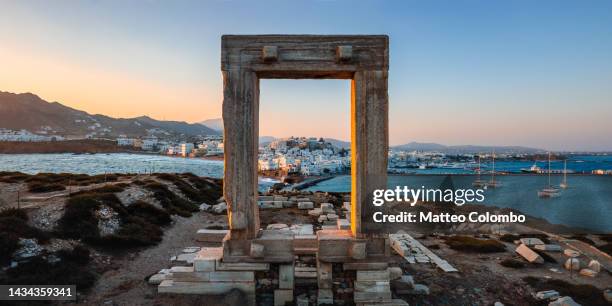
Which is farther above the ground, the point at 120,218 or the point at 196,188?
the point at 120,218

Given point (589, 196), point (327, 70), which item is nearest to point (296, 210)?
point (327, 70)

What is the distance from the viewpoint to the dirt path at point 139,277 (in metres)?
7.32

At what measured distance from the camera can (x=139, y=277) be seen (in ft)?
29.4

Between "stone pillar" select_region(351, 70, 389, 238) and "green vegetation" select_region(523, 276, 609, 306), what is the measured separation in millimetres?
6122

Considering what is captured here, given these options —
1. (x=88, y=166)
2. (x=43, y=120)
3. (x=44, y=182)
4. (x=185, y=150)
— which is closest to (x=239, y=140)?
(x=44, y=182)

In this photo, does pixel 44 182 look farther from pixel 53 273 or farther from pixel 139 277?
pixel 139 277

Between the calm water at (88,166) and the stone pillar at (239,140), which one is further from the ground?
the stone pillar at (239,140)

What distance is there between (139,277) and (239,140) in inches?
207

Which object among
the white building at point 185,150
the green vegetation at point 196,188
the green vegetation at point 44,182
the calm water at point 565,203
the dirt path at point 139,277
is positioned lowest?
the calm water at point 565,203

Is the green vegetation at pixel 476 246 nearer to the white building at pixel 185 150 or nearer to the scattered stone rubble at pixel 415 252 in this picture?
the scattered stone rubble at pixel 415 252

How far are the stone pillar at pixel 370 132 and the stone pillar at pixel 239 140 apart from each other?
88.1 inches

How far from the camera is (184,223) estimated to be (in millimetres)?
16047

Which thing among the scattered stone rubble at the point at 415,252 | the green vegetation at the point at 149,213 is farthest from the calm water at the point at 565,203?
the green vegetation at the point at 149,213

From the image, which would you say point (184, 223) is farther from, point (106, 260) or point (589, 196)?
point (589, 196)
